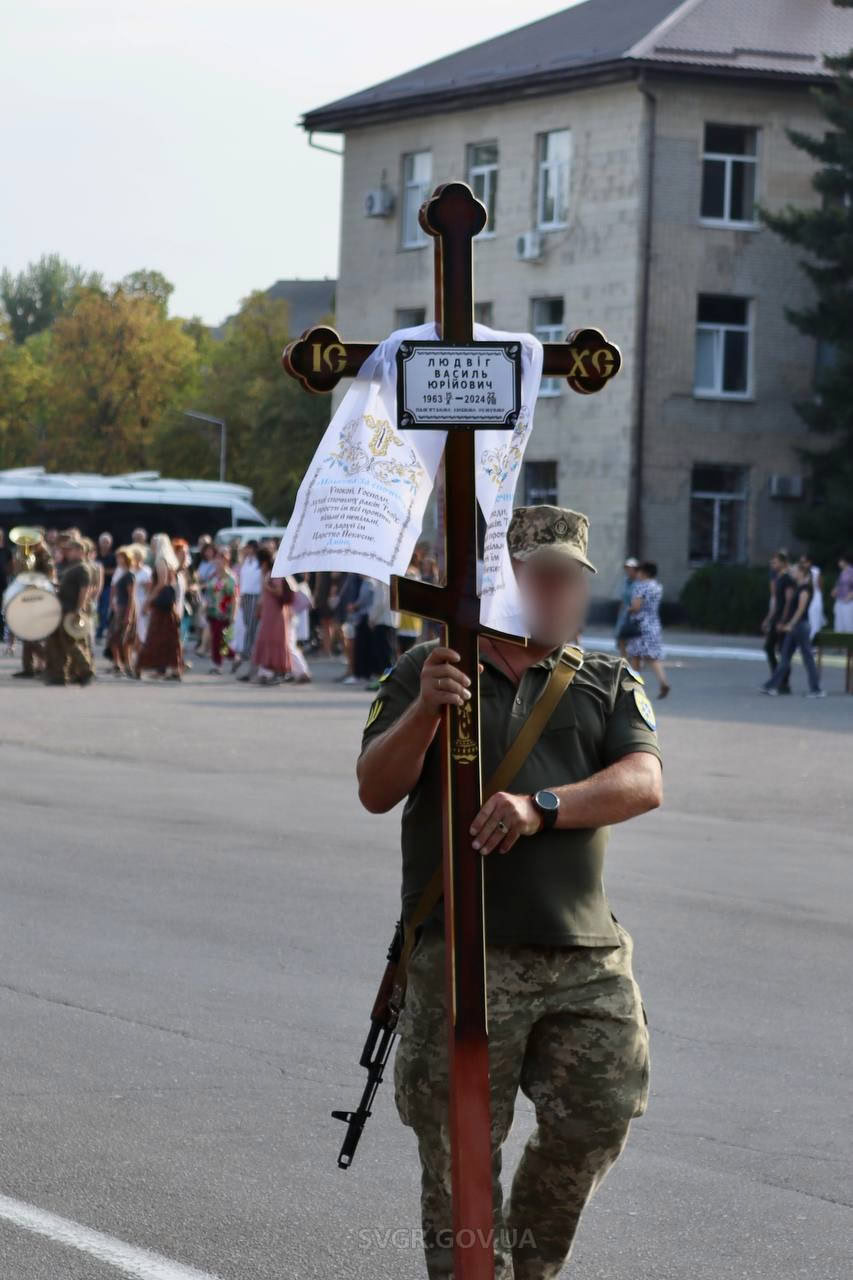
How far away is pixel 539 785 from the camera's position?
389cm

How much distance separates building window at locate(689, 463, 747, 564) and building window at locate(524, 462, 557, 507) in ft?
10.8

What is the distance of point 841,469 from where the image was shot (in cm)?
4475

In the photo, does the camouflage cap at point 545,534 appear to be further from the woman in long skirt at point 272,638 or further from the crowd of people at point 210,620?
the woman in long skirt at point 272,638

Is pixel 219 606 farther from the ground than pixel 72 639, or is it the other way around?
pixel 219 606

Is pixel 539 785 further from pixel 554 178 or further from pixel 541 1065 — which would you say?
pixel 554 178

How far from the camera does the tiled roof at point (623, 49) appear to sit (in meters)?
45.1

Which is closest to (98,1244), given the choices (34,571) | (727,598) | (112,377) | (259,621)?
(34,571)

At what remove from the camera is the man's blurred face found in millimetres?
3818

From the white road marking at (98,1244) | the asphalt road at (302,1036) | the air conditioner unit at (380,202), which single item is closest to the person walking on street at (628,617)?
the asphalt road at (302,1036)

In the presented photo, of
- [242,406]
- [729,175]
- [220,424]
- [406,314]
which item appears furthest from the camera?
[220,424]

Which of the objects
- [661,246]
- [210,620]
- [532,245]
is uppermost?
[532,245]

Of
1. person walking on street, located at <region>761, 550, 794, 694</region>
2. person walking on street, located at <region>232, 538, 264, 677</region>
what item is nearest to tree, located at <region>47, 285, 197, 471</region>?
person walking on street, located at <region>232, 538, 264, 677</region>

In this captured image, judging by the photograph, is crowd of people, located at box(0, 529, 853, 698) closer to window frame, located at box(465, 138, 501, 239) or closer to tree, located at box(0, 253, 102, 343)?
window frame, located at box(465, 138, 501, 239)

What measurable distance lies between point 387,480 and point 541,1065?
1197 millimetres
